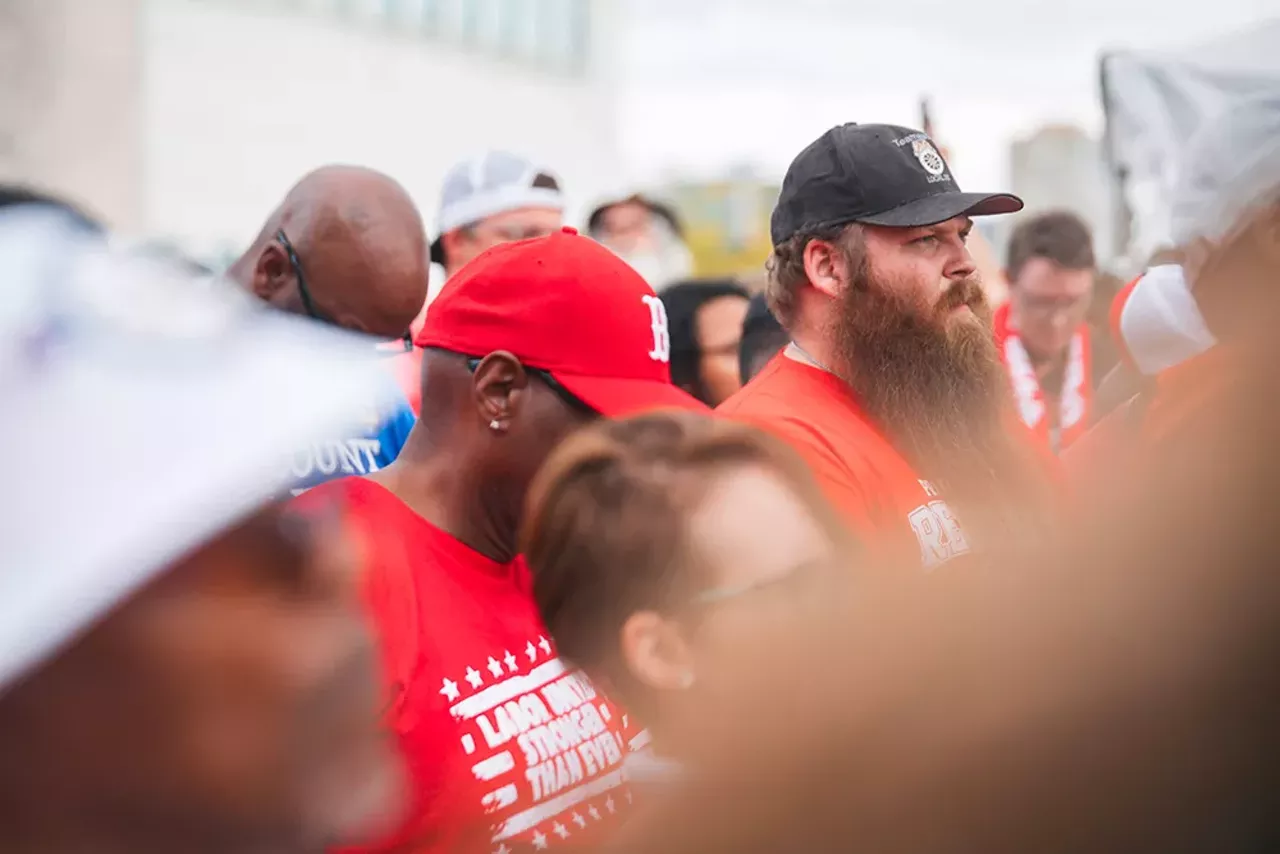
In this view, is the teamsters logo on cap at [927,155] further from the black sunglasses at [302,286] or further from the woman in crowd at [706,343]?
the woman in crowd at [706,343]

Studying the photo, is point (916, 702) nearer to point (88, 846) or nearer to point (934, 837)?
point (934, 837)

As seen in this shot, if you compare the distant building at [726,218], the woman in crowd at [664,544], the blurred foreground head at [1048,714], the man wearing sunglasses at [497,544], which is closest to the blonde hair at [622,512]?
the woman in crowd at [664,544]

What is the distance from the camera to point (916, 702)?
0.69m

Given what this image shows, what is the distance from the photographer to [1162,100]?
536 cm

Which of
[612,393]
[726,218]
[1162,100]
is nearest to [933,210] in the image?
[612,393]

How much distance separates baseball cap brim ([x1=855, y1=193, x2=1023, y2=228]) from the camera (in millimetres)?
2828

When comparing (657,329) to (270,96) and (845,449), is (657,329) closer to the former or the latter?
(845,449)

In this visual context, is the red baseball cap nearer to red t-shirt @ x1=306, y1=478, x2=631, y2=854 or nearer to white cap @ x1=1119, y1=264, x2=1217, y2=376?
red t-shirt @ x1=306, y1=478, x2=631, y2=854

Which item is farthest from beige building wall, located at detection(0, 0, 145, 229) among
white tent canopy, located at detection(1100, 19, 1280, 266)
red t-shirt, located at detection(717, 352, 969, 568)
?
red t-shirt, located at detection(717, 352, 969, 568)

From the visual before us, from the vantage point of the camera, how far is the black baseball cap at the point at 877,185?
9.41 feet

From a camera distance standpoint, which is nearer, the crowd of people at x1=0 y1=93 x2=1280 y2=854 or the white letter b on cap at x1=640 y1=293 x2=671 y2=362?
the crowd of people at x1=0 y1=93 x2=1280 y2=854

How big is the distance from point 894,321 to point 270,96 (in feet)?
97.2

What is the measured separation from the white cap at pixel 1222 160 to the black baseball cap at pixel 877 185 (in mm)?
385

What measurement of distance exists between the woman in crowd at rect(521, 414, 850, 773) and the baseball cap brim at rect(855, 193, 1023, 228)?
1386 mm
